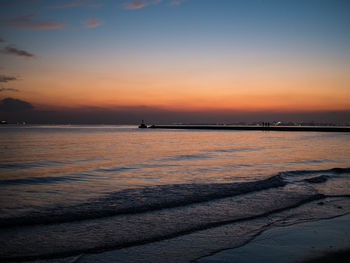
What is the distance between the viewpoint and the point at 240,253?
5590 millimetres

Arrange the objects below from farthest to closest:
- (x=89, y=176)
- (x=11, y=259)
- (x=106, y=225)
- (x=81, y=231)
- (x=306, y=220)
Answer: (x=89, y=176)
(x=306, y=220)
(x=106, y=225)
(x=81, y=231)
(x=11, y=259)

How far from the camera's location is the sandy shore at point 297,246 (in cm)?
533

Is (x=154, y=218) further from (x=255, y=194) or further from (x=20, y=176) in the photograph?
(x=20, y=176)

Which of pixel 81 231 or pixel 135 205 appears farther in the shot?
pixel 135 205

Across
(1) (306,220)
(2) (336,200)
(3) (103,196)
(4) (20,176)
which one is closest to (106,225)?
(3) (103,196)

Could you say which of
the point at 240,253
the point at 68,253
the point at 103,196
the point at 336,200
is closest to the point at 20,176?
the point at 103,196

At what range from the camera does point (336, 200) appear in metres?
10.1

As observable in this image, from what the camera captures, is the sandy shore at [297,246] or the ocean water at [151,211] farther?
the ocean water at [151,211]

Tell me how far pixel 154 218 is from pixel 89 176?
874 cm

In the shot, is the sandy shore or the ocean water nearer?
the sandy shore

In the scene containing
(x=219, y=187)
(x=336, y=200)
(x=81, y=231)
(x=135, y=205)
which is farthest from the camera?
(x=219, y=187)

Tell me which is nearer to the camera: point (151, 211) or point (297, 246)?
point (297, 246)

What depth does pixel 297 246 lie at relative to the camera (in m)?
5.98

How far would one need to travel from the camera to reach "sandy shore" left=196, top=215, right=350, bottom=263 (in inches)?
210
